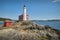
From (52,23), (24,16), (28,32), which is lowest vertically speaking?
(28,32)

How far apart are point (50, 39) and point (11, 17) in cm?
109

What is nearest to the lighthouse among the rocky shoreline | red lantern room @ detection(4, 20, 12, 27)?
the rocky shoreline

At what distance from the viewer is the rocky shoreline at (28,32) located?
5.65 metres

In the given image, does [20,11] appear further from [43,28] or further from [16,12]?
[43,28]

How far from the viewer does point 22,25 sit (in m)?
6.02

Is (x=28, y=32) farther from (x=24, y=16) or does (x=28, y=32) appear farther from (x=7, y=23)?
(x=7, y=23)

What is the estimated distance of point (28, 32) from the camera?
5820 mm

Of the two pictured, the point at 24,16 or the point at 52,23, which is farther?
the point at 52,23

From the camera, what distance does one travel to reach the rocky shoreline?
5.65 m

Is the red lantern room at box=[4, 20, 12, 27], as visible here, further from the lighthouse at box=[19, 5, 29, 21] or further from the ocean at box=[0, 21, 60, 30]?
the lighthouse at box=[19, 5, 29, 21]

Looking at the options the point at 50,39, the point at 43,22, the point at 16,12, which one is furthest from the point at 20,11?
the point at 50,39

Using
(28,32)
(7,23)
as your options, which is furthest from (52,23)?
(7,23)

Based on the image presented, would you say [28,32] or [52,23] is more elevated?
[52,23]

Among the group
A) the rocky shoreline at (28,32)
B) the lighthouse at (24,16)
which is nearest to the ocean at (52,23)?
the rocky shoreline at (28,32)
